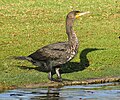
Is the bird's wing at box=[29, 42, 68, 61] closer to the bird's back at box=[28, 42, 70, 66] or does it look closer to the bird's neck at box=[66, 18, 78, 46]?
the bird's back at box=[28, 42, 70, 66]

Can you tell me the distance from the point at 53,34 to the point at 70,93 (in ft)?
27.9

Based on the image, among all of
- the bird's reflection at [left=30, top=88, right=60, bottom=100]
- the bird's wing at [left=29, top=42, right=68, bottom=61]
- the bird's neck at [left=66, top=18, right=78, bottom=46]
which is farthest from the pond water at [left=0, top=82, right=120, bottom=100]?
the bird's neck at [left=66, top=18, right=78, bottom=46]

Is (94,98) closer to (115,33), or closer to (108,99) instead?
(108,99)

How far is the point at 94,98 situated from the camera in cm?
1327

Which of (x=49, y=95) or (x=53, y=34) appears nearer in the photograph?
(x=49, y=95)

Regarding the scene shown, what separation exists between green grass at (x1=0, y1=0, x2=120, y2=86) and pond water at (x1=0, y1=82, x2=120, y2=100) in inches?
35.3

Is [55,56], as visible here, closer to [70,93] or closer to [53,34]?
[70,93]

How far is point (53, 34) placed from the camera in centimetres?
2223

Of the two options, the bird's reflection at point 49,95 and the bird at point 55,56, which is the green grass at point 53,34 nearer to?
the bird at point 55,56

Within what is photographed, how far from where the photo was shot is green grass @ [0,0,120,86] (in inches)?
647

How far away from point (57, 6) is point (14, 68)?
12791 millimetres

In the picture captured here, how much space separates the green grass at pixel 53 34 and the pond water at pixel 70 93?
90cm

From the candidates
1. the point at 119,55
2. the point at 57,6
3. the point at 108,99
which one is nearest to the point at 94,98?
the point at 108,99

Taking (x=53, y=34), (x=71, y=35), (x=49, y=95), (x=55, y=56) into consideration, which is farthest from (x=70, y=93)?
(x=53, y=34)
